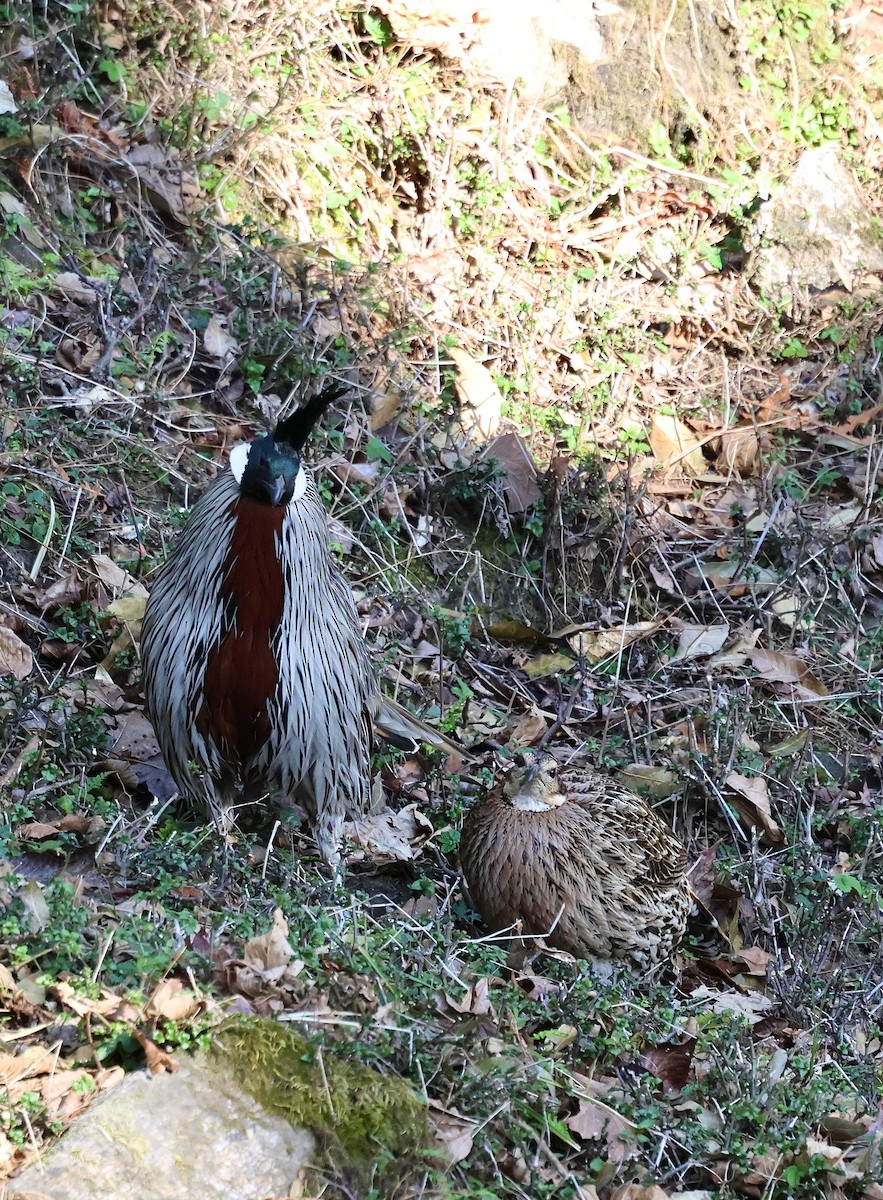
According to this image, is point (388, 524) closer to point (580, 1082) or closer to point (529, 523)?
point (529, 523)

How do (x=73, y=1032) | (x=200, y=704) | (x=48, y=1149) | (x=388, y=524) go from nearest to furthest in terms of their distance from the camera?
(x=48, y=1149) → (x=73, y=1032) → (x=200, y=704) → (x=388, y=524)

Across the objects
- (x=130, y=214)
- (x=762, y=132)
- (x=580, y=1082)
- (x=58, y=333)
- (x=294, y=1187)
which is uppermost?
(x=762, y=132)

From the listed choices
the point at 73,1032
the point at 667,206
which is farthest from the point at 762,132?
the point at 73,1032

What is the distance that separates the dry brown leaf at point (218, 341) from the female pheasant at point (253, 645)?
2180 millimetres

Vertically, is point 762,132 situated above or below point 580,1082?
above

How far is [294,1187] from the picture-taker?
8.87 feet

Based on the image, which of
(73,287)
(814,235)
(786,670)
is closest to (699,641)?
(786,670)

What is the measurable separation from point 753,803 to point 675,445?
2.63 meters

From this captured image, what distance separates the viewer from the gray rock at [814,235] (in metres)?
8.33

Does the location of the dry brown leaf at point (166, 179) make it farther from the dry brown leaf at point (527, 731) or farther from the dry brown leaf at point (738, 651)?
the dry brown leaf at point (738, 651)

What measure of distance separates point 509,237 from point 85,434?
299 centimetres

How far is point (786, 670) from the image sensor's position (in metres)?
6.40

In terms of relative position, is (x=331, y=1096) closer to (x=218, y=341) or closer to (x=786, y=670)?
(x=786, y=670)

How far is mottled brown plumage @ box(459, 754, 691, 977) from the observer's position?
15.6ft
